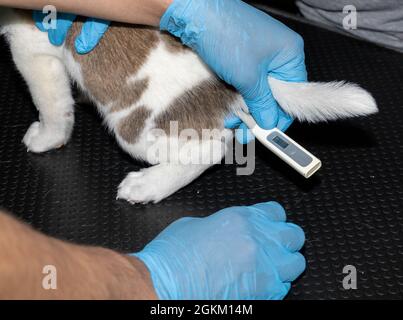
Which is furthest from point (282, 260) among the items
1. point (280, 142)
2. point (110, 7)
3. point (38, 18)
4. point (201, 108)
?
point (38, 18)

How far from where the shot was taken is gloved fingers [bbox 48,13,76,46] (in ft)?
4.26

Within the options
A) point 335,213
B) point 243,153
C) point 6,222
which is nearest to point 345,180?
point 335,213

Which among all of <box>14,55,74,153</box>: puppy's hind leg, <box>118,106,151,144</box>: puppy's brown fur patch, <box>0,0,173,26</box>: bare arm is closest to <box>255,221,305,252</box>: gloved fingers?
<box>118,106,151,144</box>: puppy's brown fur patch

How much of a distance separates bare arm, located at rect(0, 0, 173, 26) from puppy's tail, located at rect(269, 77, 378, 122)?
299mm

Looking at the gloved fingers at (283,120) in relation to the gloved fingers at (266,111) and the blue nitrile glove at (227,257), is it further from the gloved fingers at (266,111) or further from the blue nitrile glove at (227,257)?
the blue nitrile glove at (227,257)

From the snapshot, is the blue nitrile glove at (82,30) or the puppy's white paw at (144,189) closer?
the blue nitrile glove at (82,30)

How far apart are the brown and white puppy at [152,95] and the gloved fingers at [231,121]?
11 mm

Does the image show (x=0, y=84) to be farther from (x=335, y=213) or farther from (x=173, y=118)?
(x=335, y=213)

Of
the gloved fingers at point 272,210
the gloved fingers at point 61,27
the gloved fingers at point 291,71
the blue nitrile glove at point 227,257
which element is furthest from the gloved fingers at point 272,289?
the gloved fingers at point 61,27

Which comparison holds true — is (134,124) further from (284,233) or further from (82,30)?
(284,233)

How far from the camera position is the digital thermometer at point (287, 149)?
3.95ft

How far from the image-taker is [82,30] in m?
1.27
